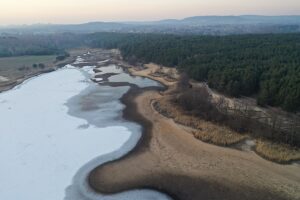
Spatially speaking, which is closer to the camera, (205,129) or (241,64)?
(205,129)

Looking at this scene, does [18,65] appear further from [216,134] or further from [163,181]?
[163,181]

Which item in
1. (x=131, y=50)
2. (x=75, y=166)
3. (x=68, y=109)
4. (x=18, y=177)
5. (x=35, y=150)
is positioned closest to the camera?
(x=18, y=177)

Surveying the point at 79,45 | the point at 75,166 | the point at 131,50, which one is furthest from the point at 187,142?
the point at 79,45

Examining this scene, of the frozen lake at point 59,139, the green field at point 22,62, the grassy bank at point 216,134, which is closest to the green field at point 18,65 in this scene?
the green field at point 22,62

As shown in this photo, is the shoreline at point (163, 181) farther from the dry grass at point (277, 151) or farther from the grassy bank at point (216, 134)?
the grassy bank at point (216, 134)

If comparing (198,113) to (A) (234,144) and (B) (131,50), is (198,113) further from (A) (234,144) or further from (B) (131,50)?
(B) (131,50)

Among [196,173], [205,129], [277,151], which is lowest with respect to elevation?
[196,173]

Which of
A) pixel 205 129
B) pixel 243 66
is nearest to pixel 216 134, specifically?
pixel 205 129

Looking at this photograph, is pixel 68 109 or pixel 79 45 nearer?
pixel 68 109
